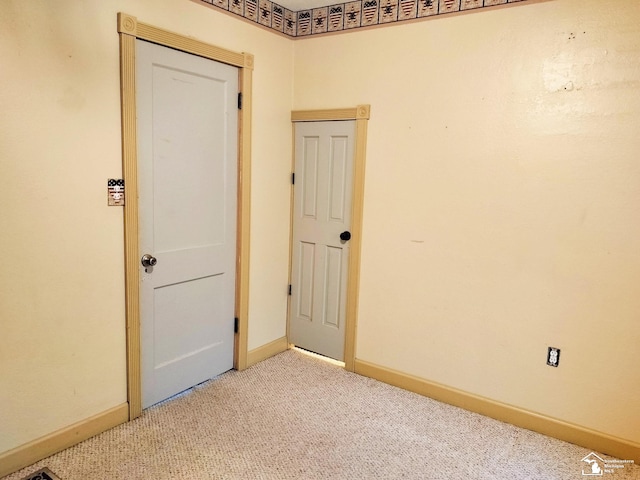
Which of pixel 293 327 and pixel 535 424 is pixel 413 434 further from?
pixel 293 327

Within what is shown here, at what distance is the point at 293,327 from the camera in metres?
3.60

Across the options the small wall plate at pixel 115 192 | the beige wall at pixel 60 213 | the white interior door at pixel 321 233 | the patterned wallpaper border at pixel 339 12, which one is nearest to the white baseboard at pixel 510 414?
the white interior door at pixel 321 233

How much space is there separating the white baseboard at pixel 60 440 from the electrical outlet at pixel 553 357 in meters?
2.44

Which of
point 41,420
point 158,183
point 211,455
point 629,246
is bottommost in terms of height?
point 211,455

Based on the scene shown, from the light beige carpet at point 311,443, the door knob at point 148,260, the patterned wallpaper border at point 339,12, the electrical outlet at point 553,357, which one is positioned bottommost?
the light beige carpet at point 311,443

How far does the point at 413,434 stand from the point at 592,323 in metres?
1.17

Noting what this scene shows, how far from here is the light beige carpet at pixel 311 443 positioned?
216 cm

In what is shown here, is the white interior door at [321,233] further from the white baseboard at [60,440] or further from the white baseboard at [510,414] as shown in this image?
the white baseboard at [60,440]

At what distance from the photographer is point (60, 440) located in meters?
2.21

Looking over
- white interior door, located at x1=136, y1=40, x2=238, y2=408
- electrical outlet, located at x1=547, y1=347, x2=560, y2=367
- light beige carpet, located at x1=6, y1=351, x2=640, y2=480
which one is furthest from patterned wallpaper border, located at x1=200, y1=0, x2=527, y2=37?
light beige carpet, located at x1=6, y1=351, x2=640, y2=480

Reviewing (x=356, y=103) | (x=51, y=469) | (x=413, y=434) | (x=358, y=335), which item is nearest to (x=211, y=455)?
(x=51, y=469)

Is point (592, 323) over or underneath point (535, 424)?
over

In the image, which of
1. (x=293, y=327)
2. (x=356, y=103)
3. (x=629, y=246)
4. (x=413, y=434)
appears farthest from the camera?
(x=293, y=327)

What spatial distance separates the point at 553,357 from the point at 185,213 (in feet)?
7.69
